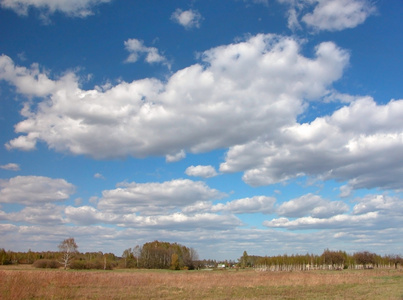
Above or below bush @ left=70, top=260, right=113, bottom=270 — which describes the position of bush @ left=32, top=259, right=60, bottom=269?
above

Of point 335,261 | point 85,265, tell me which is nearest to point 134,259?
point 85,265

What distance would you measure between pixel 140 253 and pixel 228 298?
11033cm

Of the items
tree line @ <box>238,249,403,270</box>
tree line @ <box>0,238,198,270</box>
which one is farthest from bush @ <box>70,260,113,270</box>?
tree line @ <box>238,249,403,270</box>

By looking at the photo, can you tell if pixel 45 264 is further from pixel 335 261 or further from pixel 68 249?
pixel 335 261

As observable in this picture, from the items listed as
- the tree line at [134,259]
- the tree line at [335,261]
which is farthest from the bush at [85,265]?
the tree line at [335,261]

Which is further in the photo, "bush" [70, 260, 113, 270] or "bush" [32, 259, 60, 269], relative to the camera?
"bush" [70, 260, 113, 270]

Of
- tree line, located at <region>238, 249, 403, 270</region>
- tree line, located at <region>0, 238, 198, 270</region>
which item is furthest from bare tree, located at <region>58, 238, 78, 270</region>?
tree line, located at <region>238, 249, 403, 270</region>

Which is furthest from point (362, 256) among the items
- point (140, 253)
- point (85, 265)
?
point (85, 265)

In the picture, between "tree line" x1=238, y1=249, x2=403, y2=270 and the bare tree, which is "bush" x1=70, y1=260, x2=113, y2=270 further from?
"tree line" x1=238, y1=249, x2=403, y2=270

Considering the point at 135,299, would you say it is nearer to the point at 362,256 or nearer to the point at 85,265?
the point at 85,265

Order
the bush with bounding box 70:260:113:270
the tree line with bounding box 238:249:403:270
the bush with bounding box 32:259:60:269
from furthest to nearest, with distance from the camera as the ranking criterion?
the tree line with bounding box 238:249:403:270
the bush with bounding box 70:260:113:270
the bush with bounding box 32:259:60:269

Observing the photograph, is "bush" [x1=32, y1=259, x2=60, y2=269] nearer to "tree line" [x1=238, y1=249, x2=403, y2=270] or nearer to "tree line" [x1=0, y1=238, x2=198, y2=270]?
"tree line" [x1=0, y1=238, x2=198, y2=270]

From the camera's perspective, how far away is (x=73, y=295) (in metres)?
22.0

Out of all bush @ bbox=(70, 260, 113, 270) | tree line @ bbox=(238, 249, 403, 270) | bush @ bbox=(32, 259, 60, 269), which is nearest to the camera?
bush @ bbox=(32, 259, 60, 269)
